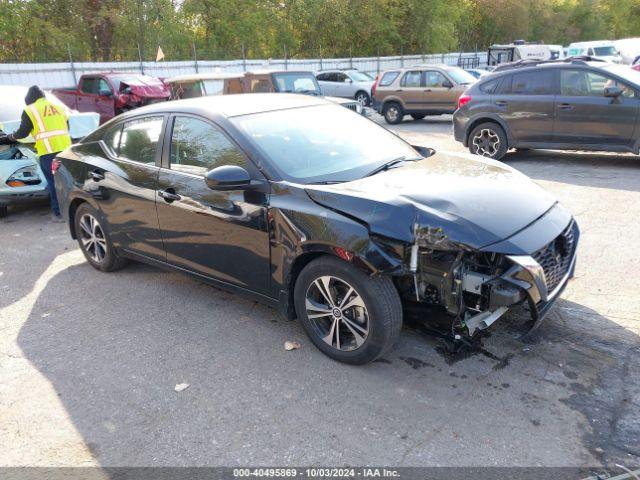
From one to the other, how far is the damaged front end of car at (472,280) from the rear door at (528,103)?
6.61m

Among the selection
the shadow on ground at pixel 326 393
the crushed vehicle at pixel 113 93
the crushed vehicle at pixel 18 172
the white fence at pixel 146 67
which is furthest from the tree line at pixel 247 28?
the shadow on ground at pixel 326 393

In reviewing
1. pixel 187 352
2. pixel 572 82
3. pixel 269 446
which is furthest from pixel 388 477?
pixel 572 82

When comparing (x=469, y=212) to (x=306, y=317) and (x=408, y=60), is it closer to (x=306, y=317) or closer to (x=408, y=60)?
(x=306, y=317)

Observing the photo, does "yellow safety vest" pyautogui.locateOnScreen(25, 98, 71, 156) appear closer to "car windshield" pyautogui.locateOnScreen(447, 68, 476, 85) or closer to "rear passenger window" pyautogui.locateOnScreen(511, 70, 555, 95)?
"rear passenger window" pyautogui.locateOnScreen(511, 70, 555, 95)

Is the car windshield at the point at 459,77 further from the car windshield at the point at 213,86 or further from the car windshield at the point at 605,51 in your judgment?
the car windshield at the point at 605,51

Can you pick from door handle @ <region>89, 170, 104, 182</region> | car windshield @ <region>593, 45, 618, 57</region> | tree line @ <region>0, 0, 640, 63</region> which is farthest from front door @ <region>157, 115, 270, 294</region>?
car windshield @ <region>593, 45, 618, 57</region>

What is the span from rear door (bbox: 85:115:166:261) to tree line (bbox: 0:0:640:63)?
70.8 feet

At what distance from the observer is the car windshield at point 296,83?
42.7 feet

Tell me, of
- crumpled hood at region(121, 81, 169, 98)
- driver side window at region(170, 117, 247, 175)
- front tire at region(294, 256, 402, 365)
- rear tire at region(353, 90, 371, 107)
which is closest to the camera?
front tire at region(294, 256, 402, 365)

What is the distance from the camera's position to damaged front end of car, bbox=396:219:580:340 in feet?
10.4

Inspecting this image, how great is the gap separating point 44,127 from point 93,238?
7.97ft

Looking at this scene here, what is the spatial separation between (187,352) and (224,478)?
135 centimetres

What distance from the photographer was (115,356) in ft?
12.9

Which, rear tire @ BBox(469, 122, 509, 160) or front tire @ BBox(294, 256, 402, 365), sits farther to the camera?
rear tire @ BBox(469, 122, 509, 160)
